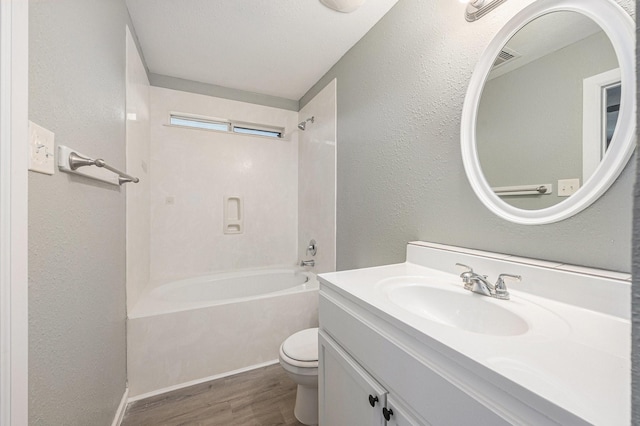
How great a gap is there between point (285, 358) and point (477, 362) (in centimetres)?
111

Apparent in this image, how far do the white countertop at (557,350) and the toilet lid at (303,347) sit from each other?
0.71m

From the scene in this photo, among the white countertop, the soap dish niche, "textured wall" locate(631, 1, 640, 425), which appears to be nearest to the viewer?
"textured wall" locate(631, 1, 640, 425)

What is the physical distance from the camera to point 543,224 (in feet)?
2.72

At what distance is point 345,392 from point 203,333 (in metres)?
1.25

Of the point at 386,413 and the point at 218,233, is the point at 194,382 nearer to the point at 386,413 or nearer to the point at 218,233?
the point at 218,233

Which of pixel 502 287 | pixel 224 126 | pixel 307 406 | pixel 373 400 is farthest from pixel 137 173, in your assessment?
pixel 502 287

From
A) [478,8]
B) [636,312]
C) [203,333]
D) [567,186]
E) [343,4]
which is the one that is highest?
[343,4]

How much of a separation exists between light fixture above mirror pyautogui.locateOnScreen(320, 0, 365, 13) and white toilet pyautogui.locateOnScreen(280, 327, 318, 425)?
2.05 metres

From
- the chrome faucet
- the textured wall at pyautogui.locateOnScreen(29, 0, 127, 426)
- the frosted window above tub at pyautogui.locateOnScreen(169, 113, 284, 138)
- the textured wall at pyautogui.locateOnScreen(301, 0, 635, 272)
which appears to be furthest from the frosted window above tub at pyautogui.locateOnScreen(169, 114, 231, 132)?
the chrome faucet

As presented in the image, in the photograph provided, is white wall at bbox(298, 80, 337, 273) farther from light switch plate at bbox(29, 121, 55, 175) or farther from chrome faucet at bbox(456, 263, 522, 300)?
light switch plate at bbox(29, 121, 55, 175)

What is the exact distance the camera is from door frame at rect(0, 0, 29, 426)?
0.49 meters

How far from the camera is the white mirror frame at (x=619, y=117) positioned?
0.67 metres

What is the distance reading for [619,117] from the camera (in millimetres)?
679

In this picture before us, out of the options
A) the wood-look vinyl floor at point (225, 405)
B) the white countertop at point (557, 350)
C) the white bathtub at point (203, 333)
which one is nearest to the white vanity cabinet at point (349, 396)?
the white countertop at point (557, 350)
